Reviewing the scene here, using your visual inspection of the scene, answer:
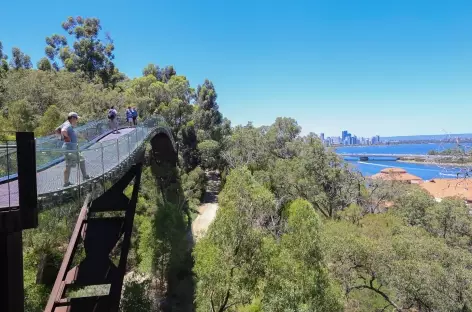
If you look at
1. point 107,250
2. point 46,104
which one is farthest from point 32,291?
point 46,104

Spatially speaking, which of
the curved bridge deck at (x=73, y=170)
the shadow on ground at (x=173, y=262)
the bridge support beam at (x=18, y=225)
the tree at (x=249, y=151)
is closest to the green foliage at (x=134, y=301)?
the shadow on ground at (x=173, y=262)

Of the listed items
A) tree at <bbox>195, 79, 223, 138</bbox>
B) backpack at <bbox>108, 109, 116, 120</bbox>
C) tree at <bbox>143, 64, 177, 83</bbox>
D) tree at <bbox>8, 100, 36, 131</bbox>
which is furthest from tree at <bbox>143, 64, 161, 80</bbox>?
backpack at <bbox>108, 109, 116, 120</bbox>

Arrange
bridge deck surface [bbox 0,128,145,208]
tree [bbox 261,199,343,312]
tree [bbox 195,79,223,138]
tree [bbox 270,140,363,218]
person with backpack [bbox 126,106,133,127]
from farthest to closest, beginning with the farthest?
tree [bbox 195,79,223,138] → tree [bbox 270,140,363,218] → person with backpack [bbox 126,106,133,127] → tree [bbox 261,199,343,312] → bridge deck surface [bbox 0,128,145,208]

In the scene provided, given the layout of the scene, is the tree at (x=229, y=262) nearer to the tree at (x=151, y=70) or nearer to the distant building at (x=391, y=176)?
the distant building at (x=391, y=176)

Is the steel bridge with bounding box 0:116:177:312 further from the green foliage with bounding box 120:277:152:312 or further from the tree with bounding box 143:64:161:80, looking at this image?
the tree with bounding box 143:64:161:80

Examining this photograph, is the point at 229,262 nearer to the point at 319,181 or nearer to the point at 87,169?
the point at 87,169

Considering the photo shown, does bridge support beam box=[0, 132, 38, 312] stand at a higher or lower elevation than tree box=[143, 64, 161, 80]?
lower

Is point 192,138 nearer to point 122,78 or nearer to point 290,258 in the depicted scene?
point 122,78
